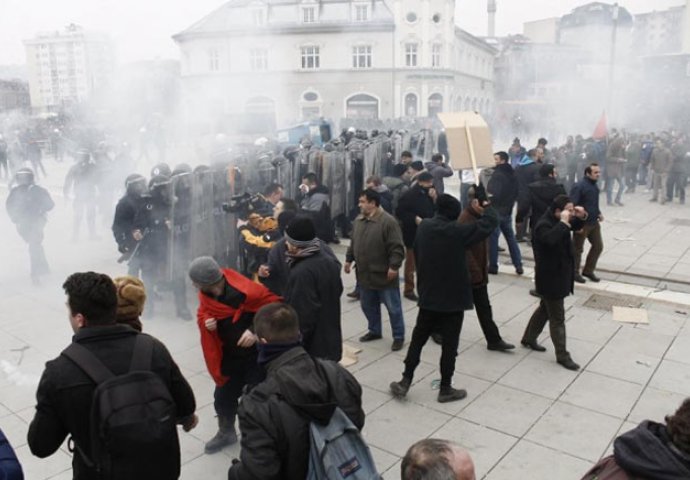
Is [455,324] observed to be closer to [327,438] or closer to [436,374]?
[436,374]

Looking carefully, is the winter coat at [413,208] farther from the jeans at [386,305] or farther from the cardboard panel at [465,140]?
the jeans at [386,305]

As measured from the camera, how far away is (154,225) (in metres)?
6.75

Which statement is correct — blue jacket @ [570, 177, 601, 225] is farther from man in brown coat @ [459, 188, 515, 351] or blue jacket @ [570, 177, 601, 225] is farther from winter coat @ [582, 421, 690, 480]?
winter coat @ [582, 421, 690, 480]

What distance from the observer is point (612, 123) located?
103 feet

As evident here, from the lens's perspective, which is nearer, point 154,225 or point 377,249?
point 377,249

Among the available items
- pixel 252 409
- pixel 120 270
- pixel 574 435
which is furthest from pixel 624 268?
pixel 252 409

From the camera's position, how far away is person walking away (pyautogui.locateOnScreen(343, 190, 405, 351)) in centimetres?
563

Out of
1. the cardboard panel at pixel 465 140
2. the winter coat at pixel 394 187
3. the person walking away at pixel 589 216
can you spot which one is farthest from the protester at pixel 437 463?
the winter coat at pixel 394 187

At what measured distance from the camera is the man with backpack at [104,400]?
2.24m

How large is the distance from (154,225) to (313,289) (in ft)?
11.5

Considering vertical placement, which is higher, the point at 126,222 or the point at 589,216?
the point at 126,222

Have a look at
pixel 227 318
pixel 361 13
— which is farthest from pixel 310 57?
pixel 227 318

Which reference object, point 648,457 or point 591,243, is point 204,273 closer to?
point 648,457

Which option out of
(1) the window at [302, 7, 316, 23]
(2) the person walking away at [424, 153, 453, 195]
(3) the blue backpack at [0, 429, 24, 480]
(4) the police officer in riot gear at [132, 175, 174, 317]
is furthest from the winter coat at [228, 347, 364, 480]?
(1) the window at [302, 7, 316, 23]
